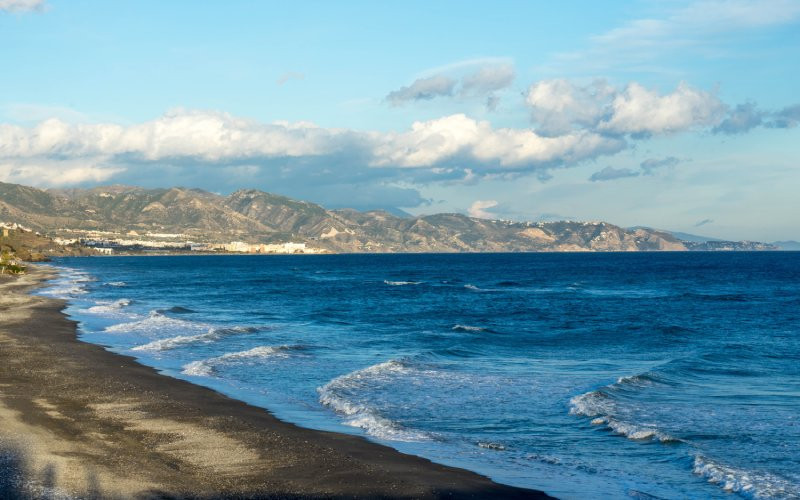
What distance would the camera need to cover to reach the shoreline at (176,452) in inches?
629

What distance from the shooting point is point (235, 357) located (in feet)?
128

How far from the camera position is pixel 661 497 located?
16656 millimetres

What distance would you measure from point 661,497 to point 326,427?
1029 centimetres

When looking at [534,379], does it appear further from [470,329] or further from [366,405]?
[470,329]

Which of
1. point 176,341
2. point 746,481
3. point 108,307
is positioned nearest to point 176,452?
point 746,481

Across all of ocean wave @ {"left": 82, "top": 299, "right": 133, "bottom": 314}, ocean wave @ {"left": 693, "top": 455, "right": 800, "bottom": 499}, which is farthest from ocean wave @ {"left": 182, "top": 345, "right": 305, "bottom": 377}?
ocean wave @ {"left": 82, "top": 299, "right": 133, "bottom": 314}

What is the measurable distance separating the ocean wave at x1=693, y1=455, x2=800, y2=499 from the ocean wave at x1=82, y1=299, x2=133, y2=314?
194ft

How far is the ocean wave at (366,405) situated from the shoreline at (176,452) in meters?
1.38

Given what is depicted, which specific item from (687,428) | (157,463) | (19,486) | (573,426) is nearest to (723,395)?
(687,428)

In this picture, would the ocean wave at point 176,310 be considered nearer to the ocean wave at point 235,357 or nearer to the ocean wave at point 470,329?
Answer: the ocean wave at point 470,329

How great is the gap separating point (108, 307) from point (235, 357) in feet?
128

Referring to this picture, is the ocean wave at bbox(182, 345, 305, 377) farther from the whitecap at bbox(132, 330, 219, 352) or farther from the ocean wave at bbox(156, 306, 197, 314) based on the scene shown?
the ocean wave at bbox(156, 306, 197, 314)

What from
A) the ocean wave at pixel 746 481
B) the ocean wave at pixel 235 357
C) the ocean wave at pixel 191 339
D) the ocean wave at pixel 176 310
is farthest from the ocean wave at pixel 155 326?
the ocean wave at pixel 746 481

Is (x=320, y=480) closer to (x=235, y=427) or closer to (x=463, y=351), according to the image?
(x=235, y=427)
